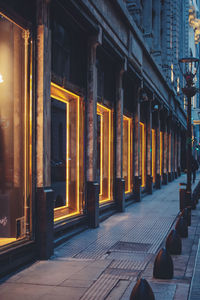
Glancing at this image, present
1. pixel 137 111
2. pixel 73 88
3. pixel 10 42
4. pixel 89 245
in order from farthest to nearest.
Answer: pixel 137 111
pixel 73 88
pixel 89 245
pixel 10 42

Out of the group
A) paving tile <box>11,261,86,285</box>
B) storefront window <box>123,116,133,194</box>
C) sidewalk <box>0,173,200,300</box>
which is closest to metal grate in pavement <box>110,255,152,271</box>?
sidewalk <box>0,173,200,300</box>

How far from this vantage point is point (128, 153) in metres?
16.7

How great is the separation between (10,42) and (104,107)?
19.7 feet

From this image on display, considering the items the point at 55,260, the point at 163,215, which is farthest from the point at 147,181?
the point at 55,260

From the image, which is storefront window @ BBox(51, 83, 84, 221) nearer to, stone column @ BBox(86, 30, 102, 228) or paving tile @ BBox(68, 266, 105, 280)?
stone column @ BBox(86, 30, 102, 228)

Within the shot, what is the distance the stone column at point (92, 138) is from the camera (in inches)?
418

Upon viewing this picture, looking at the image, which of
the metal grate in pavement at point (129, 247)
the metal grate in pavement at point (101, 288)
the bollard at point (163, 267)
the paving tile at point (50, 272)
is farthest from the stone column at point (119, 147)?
the bollard at point (163, 267)

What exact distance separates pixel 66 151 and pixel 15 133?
2663 millimetres

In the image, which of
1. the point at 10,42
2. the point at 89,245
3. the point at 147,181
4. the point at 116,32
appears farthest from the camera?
the point at 147,181

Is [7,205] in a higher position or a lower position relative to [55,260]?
higher

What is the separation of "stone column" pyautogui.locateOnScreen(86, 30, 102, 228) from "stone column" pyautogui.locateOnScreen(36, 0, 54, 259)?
3.00 metres

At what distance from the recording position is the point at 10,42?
23.7 ft

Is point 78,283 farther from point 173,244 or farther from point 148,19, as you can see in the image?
point 148,19

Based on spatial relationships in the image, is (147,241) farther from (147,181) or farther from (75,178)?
(147,181)
